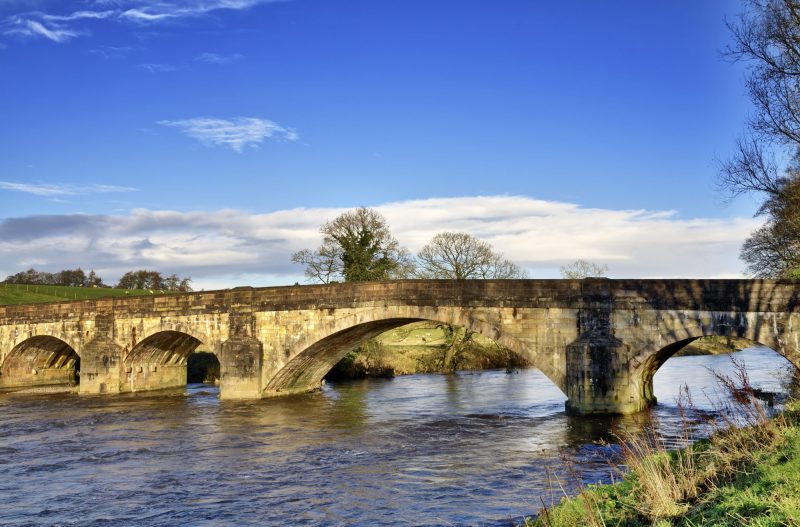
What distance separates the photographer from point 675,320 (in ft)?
67.6

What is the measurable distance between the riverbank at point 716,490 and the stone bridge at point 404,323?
10.4 metres

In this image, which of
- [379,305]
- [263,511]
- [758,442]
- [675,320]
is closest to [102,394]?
[379,305]

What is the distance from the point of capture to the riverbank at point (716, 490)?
21.8 ft

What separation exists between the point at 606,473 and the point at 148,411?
1888 cm

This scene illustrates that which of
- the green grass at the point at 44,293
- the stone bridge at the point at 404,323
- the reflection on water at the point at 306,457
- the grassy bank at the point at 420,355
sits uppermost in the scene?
the green grass at the point at 44,293

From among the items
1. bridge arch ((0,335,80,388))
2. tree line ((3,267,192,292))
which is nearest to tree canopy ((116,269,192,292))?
tree line ((3,267,192,292))

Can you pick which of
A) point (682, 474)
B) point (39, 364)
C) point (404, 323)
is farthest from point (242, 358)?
point (682, 474)

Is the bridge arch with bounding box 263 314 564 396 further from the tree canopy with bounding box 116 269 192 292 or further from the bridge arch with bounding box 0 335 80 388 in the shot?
the tree canopy with bounding box 116 269 192 292

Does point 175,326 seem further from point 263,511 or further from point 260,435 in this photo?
point 263,511

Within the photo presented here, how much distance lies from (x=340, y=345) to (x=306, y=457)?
12109mm

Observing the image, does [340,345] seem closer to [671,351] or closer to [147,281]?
[671,351]

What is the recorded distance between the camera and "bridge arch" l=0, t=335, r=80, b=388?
39375mm

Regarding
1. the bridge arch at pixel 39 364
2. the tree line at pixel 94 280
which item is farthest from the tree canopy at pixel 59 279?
the bridge arch at pixel 39 364

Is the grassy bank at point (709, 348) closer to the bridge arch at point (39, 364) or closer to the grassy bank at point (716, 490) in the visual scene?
the bridge arch at point (39, 364)
